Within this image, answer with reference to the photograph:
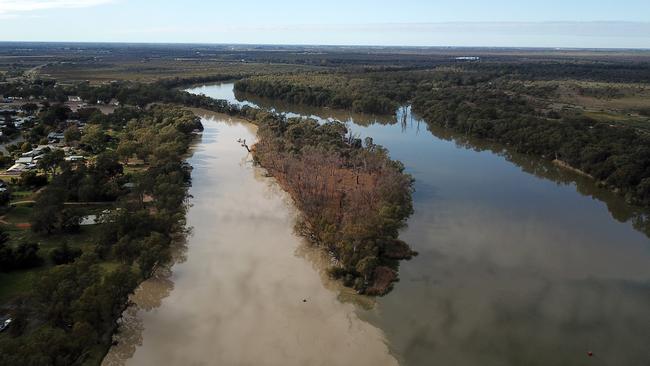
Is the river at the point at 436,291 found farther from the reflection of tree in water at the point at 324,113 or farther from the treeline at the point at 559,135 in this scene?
the reflection of tree in water at the point at 324,113

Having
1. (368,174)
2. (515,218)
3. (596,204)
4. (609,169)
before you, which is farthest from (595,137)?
(368,174)

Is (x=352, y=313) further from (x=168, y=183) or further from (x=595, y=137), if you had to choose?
(x=595, y=137)

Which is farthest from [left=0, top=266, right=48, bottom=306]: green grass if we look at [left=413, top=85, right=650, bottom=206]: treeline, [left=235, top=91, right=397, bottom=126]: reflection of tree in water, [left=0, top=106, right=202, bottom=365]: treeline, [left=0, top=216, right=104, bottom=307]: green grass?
[left=235, top=91, right=397, bottom=126]: reflection of tree in water

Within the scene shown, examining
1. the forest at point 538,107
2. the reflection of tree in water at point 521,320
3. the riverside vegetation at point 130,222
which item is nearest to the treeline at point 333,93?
the forest at point 538,107

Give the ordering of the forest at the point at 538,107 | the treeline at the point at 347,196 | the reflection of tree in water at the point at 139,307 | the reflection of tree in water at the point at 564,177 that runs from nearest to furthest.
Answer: the reflection of tree in water at the point at 139,307 < the treeline at the point at 347,196 < the reflection of tree in water at the point at 564,177 < the forest at the point at 538,107

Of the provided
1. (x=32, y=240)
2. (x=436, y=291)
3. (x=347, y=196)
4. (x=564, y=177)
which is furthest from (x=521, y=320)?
(x=564, y=177)
